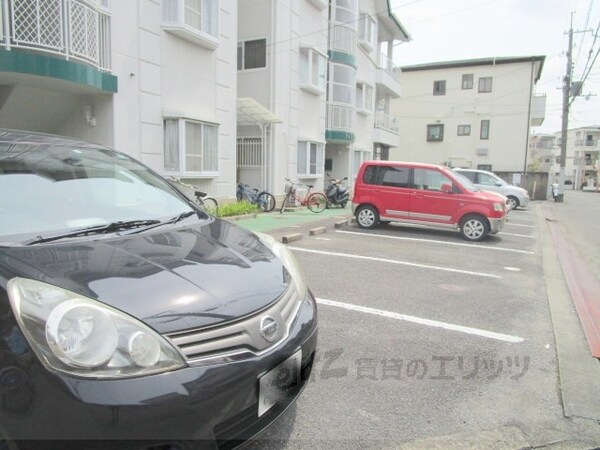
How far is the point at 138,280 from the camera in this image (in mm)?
1896

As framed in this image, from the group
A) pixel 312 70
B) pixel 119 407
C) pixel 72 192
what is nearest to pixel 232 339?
pixel 119 407

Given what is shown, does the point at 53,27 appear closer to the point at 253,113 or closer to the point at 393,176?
the point at 253,113

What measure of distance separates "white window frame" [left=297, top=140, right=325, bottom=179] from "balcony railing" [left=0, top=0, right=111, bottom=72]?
28.8ft

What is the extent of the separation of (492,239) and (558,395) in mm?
7447

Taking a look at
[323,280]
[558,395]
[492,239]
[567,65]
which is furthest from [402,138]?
[558,395]

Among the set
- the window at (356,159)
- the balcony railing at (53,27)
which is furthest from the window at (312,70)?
the balcony railing at (53,27)

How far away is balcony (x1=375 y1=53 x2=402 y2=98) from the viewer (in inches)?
906

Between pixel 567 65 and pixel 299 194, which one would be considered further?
pixel 567 65

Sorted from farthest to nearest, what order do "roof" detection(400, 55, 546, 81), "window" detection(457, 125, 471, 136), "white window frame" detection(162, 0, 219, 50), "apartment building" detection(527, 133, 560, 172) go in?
"apartment building" detection(527, 133, 560, 172) < "window" detection(457, 125, 471, 136) < "roof" detection(400, 55, 546, 81) < "white window frame" detection(162, 0, 219, 50)

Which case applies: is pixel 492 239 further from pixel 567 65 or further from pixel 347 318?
pixel 567 65

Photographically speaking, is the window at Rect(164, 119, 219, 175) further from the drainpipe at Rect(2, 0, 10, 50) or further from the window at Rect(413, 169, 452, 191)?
the window at Rect(413, 169, 452, 191)

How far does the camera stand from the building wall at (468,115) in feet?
108

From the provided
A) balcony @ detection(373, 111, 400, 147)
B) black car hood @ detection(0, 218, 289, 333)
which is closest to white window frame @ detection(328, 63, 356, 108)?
balcony @ detection(373, 111, 400, 147)

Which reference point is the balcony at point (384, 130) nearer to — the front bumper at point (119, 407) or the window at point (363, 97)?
the window at point (363, 97)
